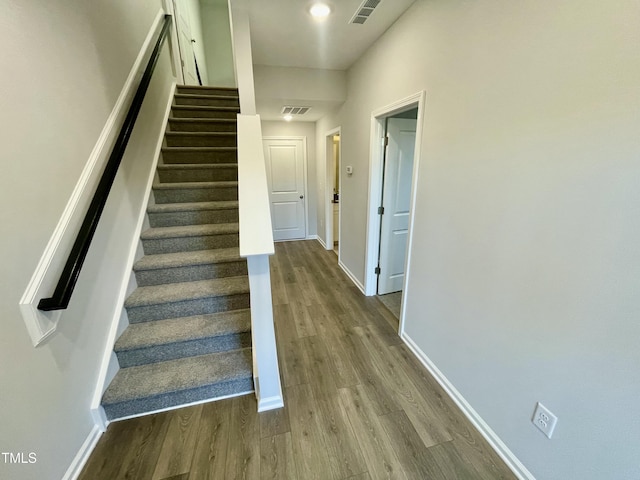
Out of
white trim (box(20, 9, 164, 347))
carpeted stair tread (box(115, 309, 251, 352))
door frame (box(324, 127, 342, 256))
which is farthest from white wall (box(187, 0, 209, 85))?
carpeted stair tread (box(115, 309, 251, 352))

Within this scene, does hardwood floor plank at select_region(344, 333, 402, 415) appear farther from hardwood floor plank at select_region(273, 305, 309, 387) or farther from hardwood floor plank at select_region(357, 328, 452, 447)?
hardwood floor plank at select_region(273, 305, 309, 387)

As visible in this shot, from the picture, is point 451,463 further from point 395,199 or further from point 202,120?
point 202,120

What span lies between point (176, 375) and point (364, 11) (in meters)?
2.81

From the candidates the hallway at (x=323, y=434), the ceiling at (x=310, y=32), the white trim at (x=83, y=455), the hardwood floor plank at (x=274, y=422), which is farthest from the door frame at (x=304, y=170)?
the white trim at (x=83, y=455)

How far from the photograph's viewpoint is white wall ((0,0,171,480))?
0.96 metres

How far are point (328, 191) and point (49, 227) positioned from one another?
3.65m

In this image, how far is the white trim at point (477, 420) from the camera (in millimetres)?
1259

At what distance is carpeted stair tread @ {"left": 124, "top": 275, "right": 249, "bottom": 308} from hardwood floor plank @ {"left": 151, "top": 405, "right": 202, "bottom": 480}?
0.69 metres

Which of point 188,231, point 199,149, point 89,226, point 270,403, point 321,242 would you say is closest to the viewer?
point 89,226

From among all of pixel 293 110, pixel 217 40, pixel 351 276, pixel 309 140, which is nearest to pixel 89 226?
pixel 351 276

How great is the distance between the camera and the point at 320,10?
6.03 ft

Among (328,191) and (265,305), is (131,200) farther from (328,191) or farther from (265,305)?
(328,191)

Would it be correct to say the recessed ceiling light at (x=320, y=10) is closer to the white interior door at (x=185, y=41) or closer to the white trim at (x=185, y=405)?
the white interior door at (x=185, y=41)

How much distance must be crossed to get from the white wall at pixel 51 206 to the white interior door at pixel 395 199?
2.27m
